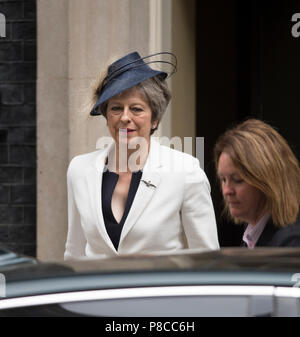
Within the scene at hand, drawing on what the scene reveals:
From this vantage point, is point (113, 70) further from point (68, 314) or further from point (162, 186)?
point (68, 314)

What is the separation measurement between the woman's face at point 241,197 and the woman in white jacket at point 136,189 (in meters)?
0.55

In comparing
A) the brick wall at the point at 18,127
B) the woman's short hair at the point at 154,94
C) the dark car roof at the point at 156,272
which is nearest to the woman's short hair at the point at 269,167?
the dark car roof at the point at 156,272

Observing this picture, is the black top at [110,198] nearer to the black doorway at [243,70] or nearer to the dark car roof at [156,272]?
the dark car roof at [156,272]

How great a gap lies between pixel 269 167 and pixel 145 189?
850mm

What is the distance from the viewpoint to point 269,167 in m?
3.36

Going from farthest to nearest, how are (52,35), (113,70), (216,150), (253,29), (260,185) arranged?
(253,29) → (52,35) → (113,70) → (216,150) → (260,185)

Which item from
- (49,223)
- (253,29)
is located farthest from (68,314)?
(253,29)

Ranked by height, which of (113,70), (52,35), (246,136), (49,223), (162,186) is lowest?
(49,223)

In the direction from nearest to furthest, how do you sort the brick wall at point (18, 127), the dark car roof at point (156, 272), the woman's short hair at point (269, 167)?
the dark car roof at point (156, 272) < the woman's short hair at point (269, 167) < the brick wall at point (18, 127)

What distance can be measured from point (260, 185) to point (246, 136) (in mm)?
271

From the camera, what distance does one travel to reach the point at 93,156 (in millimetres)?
4234

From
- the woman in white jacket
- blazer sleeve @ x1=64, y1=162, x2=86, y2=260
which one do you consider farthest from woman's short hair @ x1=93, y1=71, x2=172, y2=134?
blazer sleeve @ x1=64, y1=162, x2=86, y2=260

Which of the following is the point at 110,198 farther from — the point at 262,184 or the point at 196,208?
the point at 262,184

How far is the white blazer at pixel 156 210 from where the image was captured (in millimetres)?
3951
